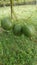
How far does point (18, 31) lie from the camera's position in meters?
0.56

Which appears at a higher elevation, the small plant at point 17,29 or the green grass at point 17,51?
the small plant at point 17,29

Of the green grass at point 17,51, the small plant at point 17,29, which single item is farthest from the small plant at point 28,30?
the green grass at point 17,51

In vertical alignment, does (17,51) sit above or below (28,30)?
below

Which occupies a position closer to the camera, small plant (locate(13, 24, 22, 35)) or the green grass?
small plant (locate(13, 24, 22, 35))

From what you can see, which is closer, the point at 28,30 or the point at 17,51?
the point at 28,30

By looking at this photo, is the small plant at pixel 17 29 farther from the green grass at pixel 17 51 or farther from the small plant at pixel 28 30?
the green grass at pixel 17 51

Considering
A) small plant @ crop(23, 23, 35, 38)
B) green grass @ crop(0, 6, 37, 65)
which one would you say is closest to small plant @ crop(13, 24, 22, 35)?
small plant @ crop(23, 23, 35, 38)

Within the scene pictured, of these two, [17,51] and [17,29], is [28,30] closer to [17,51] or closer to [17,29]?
[17,29]

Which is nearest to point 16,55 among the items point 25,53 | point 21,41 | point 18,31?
point 25,53

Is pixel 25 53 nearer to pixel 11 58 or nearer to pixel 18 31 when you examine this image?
pixel 11 58

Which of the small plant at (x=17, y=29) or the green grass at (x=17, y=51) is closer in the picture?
the small plant at (x=17, y=29)

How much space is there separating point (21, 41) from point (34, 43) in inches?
3.3

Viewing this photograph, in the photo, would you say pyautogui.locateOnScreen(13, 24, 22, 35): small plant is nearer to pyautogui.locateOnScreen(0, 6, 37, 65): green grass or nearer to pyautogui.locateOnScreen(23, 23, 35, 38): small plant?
pyautogui.locateOnScreen(23, 23, 35, 38): small plant

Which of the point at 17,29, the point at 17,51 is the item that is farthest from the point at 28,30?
the point at 17,51
